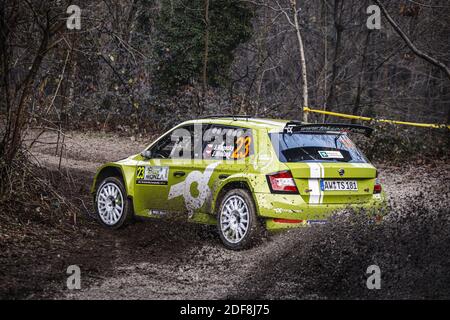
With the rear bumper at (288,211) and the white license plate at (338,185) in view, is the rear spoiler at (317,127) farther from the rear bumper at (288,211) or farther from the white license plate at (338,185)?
the rear bumper at (288,211)

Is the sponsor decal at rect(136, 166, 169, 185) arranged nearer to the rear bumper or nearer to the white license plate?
the rear bumper

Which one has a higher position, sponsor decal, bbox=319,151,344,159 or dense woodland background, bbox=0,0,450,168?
dense woodland background, bbox=0,0,450,168

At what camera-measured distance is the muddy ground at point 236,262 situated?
7.02 m

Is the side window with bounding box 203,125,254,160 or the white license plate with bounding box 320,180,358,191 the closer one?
the white license plate with bounding box 320,180,358,191

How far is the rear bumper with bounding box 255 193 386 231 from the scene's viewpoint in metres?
8.91

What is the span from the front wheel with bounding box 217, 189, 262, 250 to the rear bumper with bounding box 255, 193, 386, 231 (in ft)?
0.49

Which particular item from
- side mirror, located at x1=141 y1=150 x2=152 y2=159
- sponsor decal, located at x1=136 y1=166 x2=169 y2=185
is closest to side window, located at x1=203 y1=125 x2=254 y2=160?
sponsor decal, located at x1=136 y1=166 x2=169 y2=185

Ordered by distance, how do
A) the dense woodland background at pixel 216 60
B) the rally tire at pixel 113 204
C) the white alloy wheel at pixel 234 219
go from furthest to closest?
the dense woodland background at pixel 216 60
the rally tire at pixel 113 204
the white alloy wheel at pixel 234 219

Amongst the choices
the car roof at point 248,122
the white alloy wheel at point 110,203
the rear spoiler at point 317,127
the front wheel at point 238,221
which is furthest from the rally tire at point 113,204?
the rear spoiler at point 317,127

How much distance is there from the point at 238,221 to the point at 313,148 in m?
1.36

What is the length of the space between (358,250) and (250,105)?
16.1 meters

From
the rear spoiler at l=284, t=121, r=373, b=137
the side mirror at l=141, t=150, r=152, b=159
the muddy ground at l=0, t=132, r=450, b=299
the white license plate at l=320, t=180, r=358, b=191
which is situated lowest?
the muddy ground at l=0, t=132, r=450, b=299

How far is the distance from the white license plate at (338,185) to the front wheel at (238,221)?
3.06 feet
